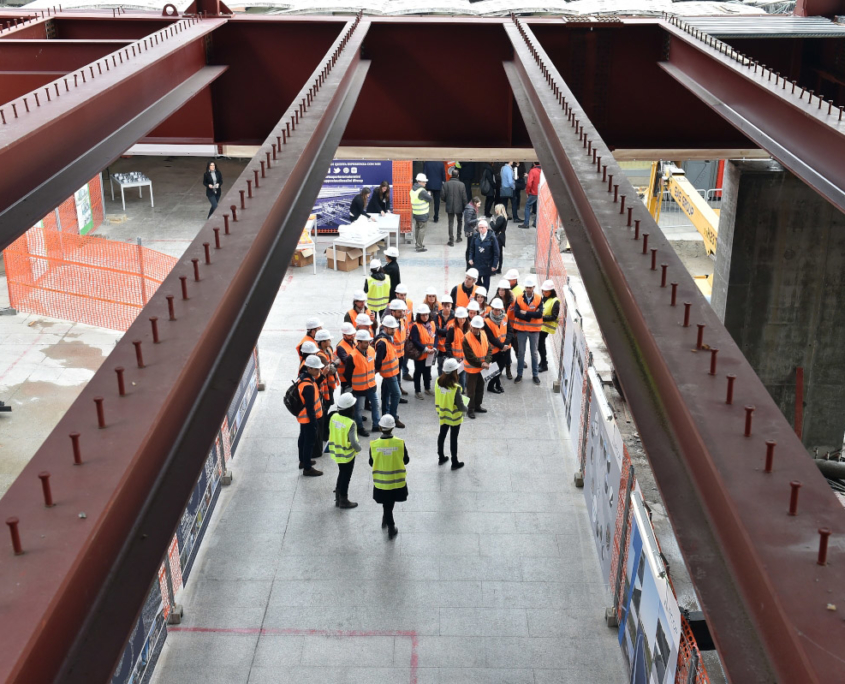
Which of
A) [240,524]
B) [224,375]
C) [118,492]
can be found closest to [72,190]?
[224,375]

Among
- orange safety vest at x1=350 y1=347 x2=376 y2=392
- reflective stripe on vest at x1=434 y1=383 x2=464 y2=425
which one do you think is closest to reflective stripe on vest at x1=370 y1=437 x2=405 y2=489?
reflective stripe on vest at x1=434 y1=383 x2=464 y2=425

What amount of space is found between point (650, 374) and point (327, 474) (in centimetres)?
894

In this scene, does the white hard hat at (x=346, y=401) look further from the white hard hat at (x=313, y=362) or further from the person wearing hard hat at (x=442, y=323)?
the person wearing hard hat at (x=442, y=323)

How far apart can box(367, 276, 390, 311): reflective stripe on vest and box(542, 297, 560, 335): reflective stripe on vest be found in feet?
9.62

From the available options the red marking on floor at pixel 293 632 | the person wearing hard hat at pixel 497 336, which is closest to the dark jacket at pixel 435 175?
the person wearing hard hat at pixel 497 336

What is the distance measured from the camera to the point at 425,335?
49.1ft

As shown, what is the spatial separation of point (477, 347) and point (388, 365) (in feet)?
4.43

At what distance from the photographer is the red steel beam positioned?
7.09 metres

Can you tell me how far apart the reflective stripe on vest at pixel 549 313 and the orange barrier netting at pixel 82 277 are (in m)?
7.26

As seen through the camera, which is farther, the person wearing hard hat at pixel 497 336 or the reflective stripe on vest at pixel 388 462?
the person wearing hard hat at pixel 497 336

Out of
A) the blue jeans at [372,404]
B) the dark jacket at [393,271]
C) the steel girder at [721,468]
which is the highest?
the steel girder at [721,468]

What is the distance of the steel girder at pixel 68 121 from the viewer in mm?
5902

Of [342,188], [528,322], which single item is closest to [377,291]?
[528,322]

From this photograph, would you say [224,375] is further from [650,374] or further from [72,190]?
[72,190]
